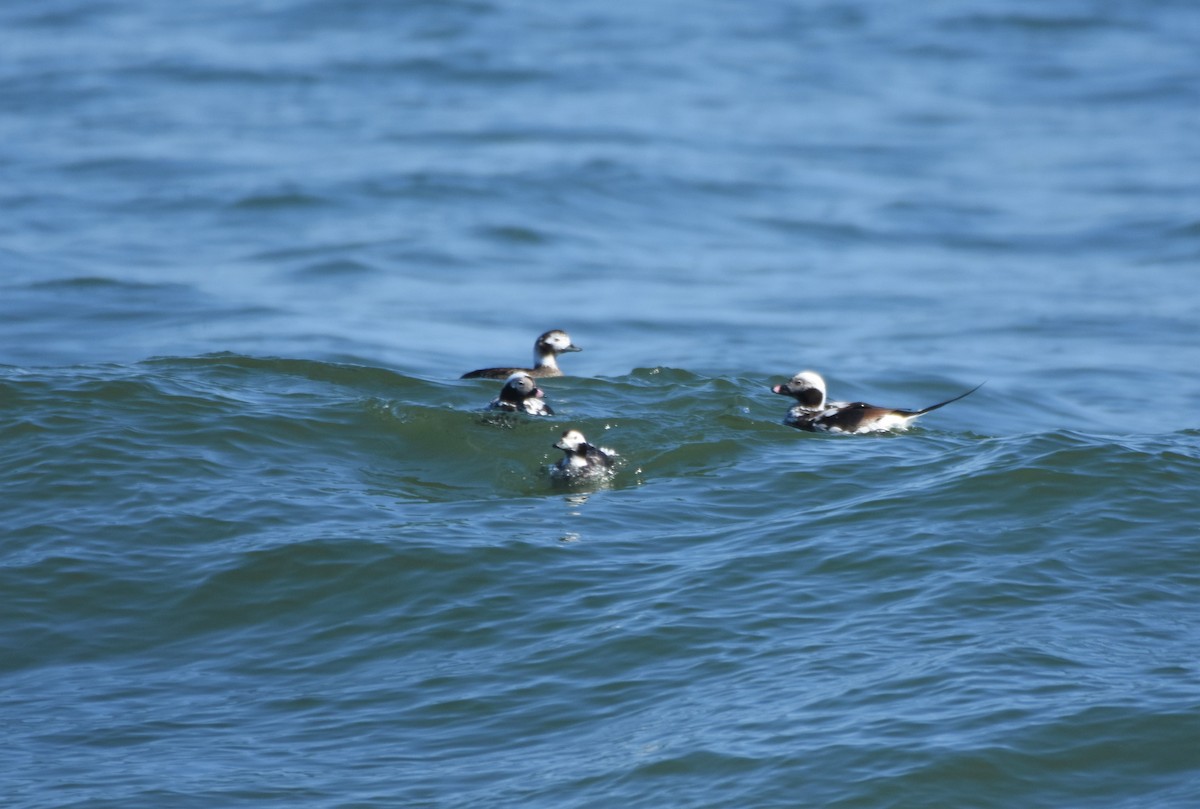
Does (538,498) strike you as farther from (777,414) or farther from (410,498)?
(777,414)

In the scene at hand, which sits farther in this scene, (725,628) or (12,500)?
(12,500)

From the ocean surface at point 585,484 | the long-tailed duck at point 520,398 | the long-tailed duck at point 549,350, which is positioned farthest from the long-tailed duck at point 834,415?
the long-tailed duck at point 549,350

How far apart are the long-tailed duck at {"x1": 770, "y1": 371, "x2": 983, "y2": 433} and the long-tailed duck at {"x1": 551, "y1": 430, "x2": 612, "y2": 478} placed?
249 centimetres

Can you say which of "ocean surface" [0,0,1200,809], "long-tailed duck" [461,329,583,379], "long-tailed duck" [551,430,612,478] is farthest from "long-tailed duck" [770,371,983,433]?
"long-tailed duck" [461,329,583,379]

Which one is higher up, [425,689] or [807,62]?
[807,62]

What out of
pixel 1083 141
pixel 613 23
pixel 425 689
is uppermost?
pixel 613 23

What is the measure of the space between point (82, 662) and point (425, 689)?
2006 millimetres

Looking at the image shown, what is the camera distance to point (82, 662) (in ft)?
28.1

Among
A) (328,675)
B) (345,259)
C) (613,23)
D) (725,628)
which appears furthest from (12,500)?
(613,23)

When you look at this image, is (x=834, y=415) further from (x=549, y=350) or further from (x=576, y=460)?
(x=549, y=350)

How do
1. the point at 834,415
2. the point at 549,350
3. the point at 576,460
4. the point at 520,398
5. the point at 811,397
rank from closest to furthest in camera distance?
the point at 576,460
the point at 520,398
the point at 834,415
the point at 811,397
the point at 549,350

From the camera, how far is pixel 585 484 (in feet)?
37.0

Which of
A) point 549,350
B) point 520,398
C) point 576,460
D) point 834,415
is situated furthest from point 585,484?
point 549,350

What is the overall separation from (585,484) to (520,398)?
5.55 ft
